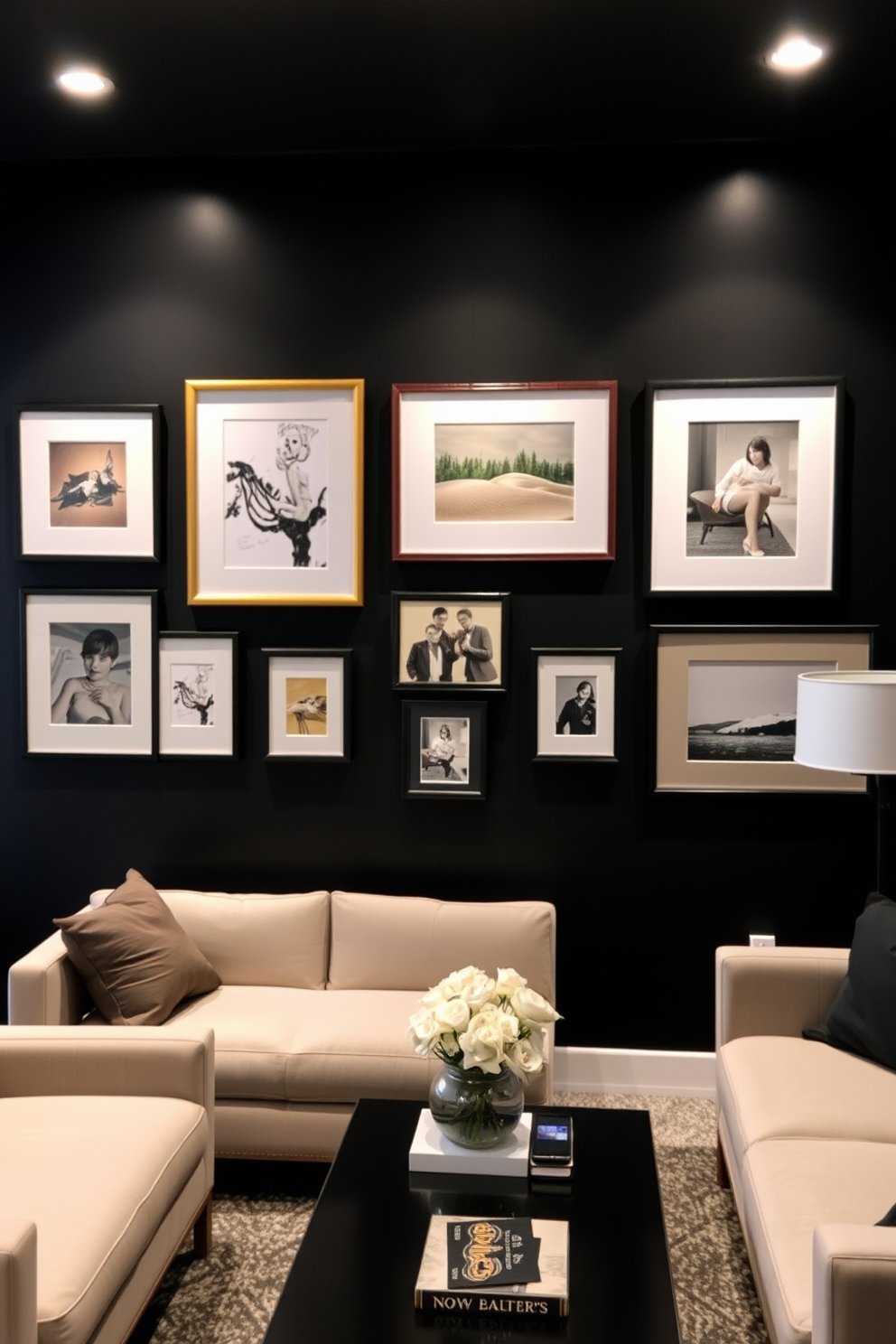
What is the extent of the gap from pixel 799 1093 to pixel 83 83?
3.29 metres

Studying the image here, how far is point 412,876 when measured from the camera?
3734 millimetres

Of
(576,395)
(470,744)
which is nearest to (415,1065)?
(470,744)

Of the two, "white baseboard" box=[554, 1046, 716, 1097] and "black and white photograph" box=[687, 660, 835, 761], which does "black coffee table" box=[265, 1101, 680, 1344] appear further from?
"black and white photograph" box=[687, 660, 835, 761]

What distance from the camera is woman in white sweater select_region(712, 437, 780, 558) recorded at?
3.54 m

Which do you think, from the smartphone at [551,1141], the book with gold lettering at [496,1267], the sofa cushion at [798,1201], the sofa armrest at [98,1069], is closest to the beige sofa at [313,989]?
the sofa armrest at [98,1069]

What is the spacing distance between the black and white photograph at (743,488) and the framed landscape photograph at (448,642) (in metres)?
0.72

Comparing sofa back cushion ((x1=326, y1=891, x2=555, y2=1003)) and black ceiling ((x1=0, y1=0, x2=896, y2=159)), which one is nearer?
black ceiling ((x1=0, y1=0, x2=896, y2=159))

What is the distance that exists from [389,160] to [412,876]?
2405 millimetres

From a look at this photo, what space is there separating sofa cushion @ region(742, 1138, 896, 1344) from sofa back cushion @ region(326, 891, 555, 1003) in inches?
43.5

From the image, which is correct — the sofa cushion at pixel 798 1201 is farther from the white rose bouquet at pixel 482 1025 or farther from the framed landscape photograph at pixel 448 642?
the framed landscape photograph at pixel 448 642

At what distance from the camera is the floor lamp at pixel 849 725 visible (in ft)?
9.21

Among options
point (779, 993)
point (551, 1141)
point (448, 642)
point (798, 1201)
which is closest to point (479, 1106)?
point (551, 1141)

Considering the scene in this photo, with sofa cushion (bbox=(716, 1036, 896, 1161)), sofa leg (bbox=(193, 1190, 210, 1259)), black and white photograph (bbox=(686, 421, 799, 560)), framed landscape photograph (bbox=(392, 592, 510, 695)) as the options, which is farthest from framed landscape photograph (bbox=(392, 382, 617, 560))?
sofa leg (bbox=(193, 1190, 210, 1259))

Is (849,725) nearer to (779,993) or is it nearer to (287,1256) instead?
(779,993)
